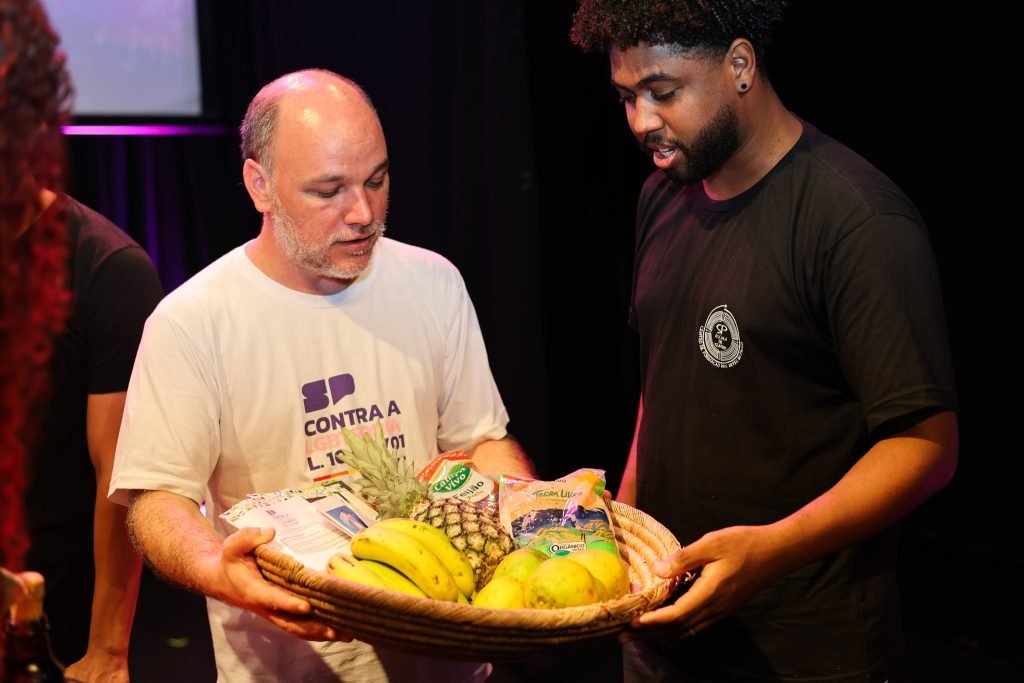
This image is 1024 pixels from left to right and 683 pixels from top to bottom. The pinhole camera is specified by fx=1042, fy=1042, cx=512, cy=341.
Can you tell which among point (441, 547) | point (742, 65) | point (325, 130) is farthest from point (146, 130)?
point (441, 547)

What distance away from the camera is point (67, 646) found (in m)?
2.03

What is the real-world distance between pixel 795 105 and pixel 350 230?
249cm

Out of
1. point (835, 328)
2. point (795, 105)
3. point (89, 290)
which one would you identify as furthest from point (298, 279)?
point (795, 105)

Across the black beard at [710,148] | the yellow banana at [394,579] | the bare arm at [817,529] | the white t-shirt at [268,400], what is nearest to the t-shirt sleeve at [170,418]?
the white t-shirt at [268,400]

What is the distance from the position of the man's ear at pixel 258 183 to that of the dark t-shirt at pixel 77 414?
14.2 inches

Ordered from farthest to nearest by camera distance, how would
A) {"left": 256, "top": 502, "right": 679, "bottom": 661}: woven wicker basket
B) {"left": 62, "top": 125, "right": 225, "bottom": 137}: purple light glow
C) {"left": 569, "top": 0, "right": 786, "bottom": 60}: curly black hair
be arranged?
{"left": 62, "top": 125, "right": 225, "bottom": 137}: purple light glow
{"left": 569, "top": 0, "right": 786, "bottom": 60}: curly black hair
{"left": 256, "top": 502, "right": 679, "bottom": 661}: woven wicker basket

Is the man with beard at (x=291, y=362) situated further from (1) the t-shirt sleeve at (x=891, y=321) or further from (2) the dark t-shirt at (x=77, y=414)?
(1) the t-shirt sleeve at (x=891, y=321)

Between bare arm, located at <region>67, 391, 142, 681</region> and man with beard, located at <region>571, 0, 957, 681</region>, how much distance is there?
1.02m

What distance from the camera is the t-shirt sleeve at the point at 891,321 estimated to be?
156 cm

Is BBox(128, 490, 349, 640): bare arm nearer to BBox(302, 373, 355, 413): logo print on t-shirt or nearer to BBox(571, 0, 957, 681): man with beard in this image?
BBox(302, 373, 355, 413): logo print on t-shirt

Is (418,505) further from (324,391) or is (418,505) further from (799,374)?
(799,374)

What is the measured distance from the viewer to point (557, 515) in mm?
1676

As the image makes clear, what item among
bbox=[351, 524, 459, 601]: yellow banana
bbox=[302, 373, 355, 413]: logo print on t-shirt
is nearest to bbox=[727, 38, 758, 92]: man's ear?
bbox=[302, 373, 355, 413]: logo print on t-shirt

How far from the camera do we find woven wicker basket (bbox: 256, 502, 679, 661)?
1268 mm
